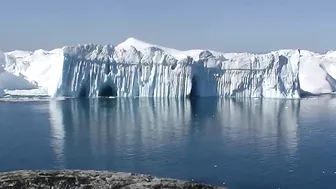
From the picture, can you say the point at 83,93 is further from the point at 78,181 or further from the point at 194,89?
the point at 78,181

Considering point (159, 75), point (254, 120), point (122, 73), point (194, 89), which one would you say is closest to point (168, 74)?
point (159, 75)

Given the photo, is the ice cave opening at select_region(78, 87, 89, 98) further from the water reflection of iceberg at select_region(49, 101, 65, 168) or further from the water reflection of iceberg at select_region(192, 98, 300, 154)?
the water reflection of iceberg at select_region(192, 98, 300, 154)

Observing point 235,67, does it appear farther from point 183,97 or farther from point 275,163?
point 275,163

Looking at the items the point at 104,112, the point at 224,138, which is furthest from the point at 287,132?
the point at 104,112

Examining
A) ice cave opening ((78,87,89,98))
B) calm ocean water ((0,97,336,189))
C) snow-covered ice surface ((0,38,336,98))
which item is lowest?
calm ocean water ((0,97,336,189))

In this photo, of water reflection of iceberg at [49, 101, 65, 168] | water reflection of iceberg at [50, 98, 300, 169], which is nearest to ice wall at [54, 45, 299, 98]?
water reflection of iceberg at [50, 98, 300, 169]

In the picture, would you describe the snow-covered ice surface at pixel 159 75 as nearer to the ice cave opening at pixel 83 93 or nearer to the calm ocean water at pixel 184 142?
the ice cave opening at pixel 83 93

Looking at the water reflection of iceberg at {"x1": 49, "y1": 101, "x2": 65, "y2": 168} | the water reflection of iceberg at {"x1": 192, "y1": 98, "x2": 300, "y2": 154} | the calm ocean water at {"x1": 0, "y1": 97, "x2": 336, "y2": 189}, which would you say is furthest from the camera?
the water reflection of iceberg at {"x1": 192, "y1": 98, "x2": 300, "y2": 154}
